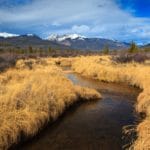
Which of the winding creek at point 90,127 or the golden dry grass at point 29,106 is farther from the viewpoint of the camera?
the winding creek at point 90,127

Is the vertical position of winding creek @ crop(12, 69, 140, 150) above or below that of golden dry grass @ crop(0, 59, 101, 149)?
below

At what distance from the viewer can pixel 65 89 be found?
769 inches

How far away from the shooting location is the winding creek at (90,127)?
12352 mm

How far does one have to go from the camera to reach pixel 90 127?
48.2 feet

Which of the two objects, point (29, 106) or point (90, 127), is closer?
point (29, 106)

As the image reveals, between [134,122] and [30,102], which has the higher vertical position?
[30,102]

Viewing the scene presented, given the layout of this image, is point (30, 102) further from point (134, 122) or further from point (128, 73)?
point (128, 73)

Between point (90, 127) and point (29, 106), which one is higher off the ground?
point (29, 106)

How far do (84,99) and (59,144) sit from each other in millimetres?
8669

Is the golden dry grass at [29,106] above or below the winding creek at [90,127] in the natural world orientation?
above

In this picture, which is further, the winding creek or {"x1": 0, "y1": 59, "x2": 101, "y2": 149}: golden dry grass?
the winding creek

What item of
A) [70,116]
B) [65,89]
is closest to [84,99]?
[65,89]

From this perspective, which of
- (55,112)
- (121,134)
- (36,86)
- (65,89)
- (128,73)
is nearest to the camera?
(121,134)

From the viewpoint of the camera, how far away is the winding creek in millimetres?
12352
